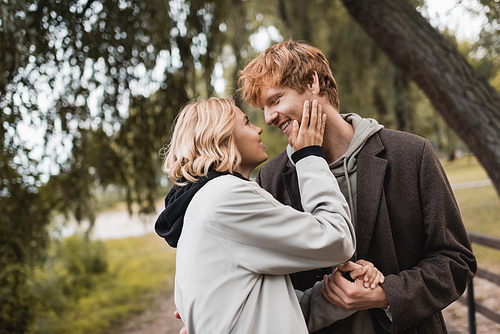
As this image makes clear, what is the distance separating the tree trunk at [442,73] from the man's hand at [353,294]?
175cm

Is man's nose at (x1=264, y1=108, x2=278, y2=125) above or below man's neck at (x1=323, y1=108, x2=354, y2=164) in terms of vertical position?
above

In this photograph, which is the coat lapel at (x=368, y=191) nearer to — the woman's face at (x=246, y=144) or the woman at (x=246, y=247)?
the woman at (x=246, y=247)

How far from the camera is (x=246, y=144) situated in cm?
150

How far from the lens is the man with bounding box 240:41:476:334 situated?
1347 mm

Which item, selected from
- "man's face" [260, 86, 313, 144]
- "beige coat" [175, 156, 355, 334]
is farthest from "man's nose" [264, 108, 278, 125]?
"beige coat" [175, 156, 355, 334]

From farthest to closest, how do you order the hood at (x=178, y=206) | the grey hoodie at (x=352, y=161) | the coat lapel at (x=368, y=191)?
the grey hoodie at (x=352, y=161)
the coat lapel at (x=368, y=191)
the hood at (x=178, y=206)

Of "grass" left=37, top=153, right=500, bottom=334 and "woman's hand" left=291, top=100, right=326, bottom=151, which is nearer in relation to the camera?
"woman's hand" left=291, top=100, right=326, bottom=151

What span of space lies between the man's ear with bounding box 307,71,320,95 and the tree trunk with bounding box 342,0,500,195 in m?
1.38

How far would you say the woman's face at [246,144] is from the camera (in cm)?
149

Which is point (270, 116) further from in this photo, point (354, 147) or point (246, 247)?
point (246, 247)

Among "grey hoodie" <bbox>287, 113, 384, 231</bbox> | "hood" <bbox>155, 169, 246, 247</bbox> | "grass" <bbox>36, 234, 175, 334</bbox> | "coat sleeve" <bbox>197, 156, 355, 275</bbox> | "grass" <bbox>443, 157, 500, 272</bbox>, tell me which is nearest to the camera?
"coat sleeve" <bbox>197, 156, 355, 275</bbox>

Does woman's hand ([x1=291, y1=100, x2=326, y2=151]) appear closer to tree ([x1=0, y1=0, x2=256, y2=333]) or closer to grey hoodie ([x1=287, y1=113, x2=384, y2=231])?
grey hoodie ([x1=287, y1=113, x2=384, y2=231])

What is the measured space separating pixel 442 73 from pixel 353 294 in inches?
79.0

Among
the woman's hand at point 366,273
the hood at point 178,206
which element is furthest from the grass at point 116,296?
the woman's hand at point 366,273
